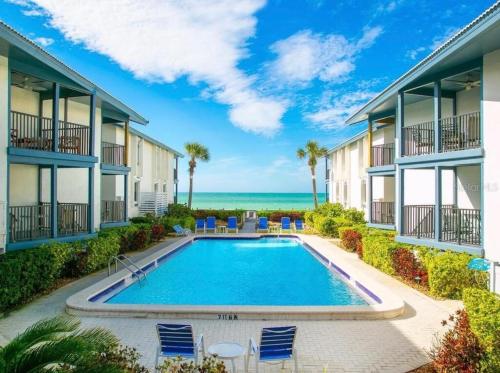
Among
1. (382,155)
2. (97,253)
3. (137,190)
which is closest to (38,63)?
(97,253)

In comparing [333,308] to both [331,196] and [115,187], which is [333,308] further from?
[331,196]

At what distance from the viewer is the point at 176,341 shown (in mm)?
6355

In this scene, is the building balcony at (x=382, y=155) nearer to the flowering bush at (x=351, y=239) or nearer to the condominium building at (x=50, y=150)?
the flowering bush at (x=351, y=239)

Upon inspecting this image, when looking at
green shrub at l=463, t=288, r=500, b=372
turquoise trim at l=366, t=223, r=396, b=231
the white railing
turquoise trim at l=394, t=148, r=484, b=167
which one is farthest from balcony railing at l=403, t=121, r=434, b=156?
the white railing

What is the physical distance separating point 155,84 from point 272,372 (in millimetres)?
41019

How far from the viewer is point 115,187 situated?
2145 centimetres

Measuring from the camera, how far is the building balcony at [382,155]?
757 inches

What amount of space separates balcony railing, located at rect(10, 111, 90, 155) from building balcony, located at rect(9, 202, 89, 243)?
7.43ft

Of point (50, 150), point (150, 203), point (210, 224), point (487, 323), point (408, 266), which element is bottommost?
point (408, 266)

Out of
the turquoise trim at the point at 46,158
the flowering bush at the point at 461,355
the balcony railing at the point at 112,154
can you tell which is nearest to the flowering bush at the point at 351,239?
the flowering bush at the point at 461,355

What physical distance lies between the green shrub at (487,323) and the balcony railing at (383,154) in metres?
13.6

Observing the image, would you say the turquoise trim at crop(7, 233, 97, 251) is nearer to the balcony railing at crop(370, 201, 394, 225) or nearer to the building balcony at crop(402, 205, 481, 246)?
the building balcony at crop(402, 205, 481, 246)

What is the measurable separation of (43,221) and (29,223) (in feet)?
2.17

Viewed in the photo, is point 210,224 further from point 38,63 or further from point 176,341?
point 176,341
